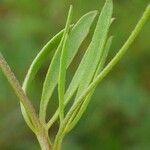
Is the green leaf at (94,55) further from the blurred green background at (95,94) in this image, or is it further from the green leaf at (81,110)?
the blurred green background at (95,94)

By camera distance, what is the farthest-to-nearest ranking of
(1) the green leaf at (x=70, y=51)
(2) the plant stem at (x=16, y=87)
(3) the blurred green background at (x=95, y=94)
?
(3) the blurred green background at (x=95, y=94) → (1) the green leaf at (x=70, y=51) → (2) the plant stem at (x=16, y=87)

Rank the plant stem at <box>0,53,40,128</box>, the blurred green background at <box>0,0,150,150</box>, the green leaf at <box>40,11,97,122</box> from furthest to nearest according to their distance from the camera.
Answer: the blurred green background at <box>0,0,150,150</box>
the green leaf at <box>40,11,97,122</box>
the plant stem at <box>0,53,40,128</box>

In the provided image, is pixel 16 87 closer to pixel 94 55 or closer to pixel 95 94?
pixel 94 55

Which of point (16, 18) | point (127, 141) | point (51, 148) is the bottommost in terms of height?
point (127, 141)

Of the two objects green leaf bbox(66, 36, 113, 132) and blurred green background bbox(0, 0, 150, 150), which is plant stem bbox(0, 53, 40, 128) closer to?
green leaf bbox(66, 36, 113, 132)

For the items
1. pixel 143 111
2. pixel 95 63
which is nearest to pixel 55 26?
pixel 143 111

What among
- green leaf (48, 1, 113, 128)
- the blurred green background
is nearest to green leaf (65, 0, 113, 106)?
green leaf (48, 1, 113, 128)

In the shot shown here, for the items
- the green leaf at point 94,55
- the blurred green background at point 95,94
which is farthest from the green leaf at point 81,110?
the blurred green background at point 95,94

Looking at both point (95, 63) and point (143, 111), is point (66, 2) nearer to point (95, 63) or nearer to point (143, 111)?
point (143, 111)
